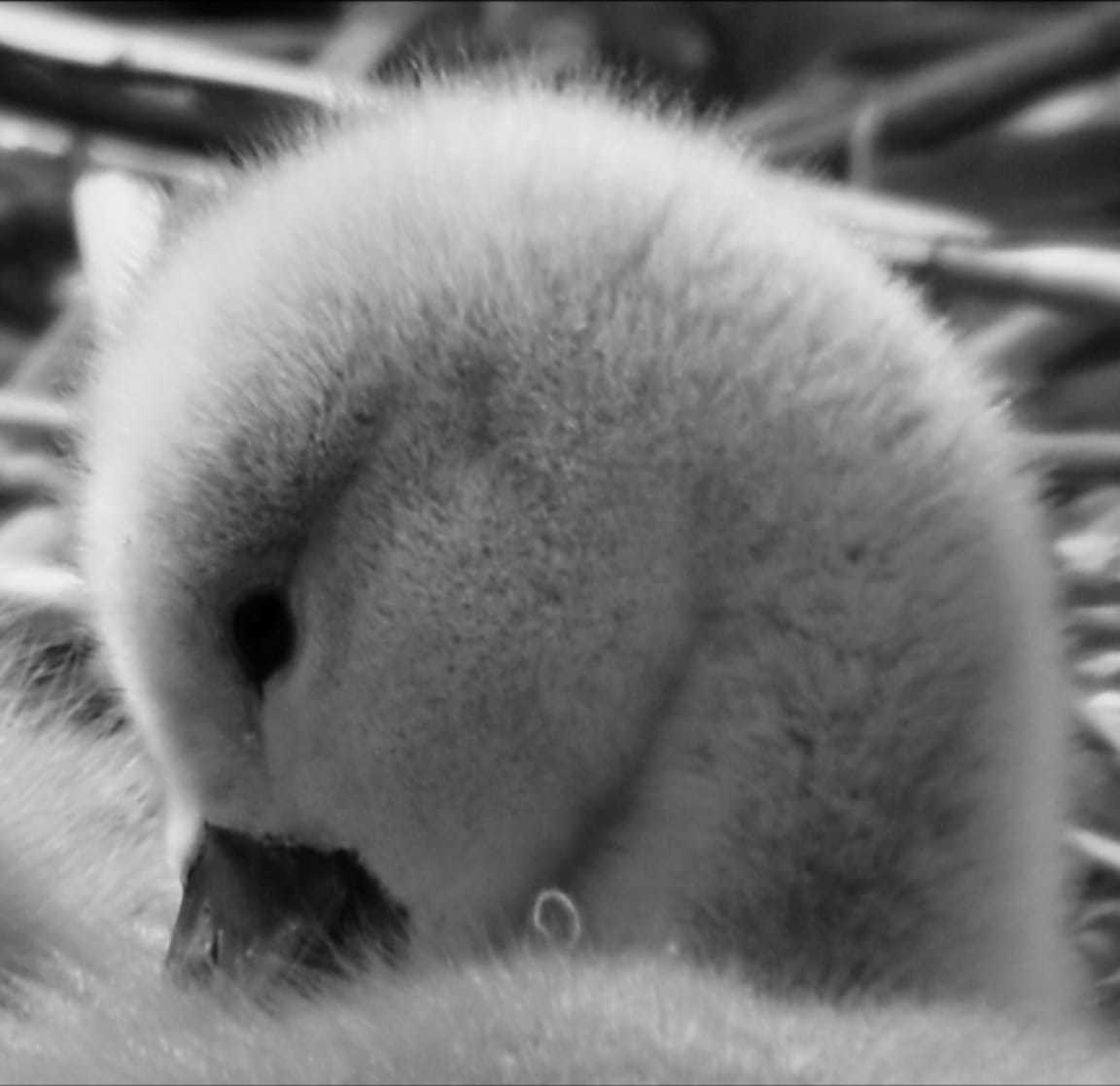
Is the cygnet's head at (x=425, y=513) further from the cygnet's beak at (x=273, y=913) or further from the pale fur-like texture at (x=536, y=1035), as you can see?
the pale fur-like texture at (x=536, y=1035)

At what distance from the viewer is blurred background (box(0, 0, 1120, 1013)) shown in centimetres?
180

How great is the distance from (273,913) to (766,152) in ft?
1.90

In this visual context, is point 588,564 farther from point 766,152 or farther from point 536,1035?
point 766,152

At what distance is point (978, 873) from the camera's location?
1.42m

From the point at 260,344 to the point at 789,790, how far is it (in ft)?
0.99

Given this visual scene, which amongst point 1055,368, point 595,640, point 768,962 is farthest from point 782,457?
point 1055,368

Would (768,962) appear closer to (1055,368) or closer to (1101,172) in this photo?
(1055,368)

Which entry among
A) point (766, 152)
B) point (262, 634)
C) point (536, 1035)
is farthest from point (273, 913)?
point (766, 152)

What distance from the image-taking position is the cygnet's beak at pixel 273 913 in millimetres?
1446

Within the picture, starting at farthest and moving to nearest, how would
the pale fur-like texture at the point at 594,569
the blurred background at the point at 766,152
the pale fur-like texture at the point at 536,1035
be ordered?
the blurred background at the point at 766,152
the pale fur-like texture at the point at 594,569
the pale fur-like texture at the point at 536,1035

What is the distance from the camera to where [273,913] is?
1477mm

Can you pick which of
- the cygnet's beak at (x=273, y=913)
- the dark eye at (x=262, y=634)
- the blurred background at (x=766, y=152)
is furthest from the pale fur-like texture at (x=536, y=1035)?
the blurred background at (x=766, y=152)

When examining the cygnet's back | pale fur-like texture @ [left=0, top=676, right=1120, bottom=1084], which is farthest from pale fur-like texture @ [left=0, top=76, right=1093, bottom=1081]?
pale fur-like texture @ [left=0, top=676, right=1120, bottom=1084]

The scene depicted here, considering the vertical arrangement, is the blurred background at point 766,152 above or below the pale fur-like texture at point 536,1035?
above
